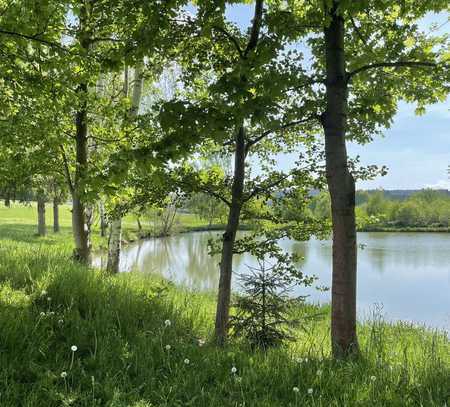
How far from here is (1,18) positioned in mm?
5805

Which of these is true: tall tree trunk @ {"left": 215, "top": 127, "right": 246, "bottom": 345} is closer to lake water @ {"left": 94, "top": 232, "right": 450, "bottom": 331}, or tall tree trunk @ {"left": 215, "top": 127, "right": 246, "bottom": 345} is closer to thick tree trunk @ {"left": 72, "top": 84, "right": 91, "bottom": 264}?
lake water @ {"left": 94, "top": 232, "right": 450, "bottom": 331}

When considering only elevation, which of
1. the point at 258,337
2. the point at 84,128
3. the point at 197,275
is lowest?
the point at 197,275

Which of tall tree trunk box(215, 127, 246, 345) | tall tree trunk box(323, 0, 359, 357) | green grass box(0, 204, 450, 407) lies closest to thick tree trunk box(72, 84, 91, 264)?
tall tree trunk box(215, 127, 246, 345)

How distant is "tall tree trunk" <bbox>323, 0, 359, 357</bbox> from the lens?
171 inches

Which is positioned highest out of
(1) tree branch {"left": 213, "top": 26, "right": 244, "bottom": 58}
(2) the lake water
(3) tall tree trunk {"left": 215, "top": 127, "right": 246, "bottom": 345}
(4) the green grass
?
(1) tree branch {"left": 213, "top": 26, "right": 244, "bottom": 58}

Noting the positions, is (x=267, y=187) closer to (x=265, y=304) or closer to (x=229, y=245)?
(x=229, y=245)

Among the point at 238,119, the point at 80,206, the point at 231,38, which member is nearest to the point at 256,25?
the point at 231,38

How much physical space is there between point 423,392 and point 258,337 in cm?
229

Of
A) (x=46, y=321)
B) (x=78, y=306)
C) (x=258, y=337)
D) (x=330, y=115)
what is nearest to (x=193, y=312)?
(x=258, y=337)

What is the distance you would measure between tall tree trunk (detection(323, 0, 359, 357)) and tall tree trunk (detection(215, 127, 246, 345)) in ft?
4.63

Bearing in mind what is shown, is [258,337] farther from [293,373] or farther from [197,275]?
[197,275]

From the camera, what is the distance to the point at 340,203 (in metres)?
4.41

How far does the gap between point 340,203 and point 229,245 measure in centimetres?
173

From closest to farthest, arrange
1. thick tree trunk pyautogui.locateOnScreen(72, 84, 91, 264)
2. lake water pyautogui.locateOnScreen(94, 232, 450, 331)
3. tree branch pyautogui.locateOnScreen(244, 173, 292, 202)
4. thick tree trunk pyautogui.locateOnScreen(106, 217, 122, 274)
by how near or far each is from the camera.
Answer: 1. tree branch pyautogui.locateOnScreen(244, 173, 292, 202)
2. thick tree trunk pyautogui.locateOnScreen(72, 84, 91, 264)
3. thick tree trunk pyautogui.locateOnScreen(106, 217, 122, 274)
4. lake water pyautogui.locateOnScreen(94, 232, 450, 331)
